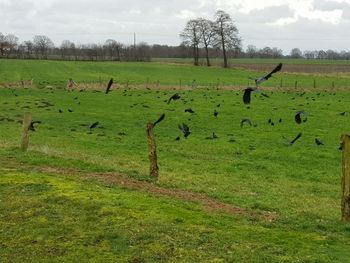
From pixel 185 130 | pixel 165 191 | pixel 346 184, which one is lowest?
pixel 185 130

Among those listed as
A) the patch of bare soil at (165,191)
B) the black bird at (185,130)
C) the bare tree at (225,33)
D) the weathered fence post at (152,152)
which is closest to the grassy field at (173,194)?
the patch of bare soil at (165,191)

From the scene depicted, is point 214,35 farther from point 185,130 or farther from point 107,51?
point 185,130

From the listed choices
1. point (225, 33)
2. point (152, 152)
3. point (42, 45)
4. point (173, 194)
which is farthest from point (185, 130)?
point (42, 45)

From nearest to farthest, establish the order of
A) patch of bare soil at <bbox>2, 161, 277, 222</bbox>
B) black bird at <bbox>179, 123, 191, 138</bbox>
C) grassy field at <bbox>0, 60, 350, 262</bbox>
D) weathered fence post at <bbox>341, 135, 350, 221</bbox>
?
grassy field at <bbox>0, 60, 350, 262</bbox> → weathered fence post at <bbox>341, 135, 350, 221</bbox> → patch of bare soil at <bbox>2, 161, 277, 222</bbox> → black bird at <bbox>179, 123, 191, 138</bbox>

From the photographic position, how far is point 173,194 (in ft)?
43.8

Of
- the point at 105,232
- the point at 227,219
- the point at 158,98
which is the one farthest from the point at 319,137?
the point at 158,98

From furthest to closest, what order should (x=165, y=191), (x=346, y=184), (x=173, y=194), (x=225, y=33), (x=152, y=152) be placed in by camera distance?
(x=225, y=33), (x=152, y=152), (x=165, y=191), (x=173, y=194), (x=346, y=184)

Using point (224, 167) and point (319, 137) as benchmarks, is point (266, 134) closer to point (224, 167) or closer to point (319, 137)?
point (319, 137)

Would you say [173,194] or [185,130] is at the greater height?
[173,194]

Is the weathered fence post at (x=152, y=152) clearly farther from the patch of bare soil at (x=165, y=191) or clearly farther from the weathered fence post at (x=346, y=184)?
the weathered fence post at (x=346, y=184)

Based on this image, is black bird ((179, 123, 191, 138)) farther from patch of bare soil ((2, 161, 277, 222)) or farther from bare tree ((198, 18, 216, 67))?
bare tree ((198, 18, 216, 67))

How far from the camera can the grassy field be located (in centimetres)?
920

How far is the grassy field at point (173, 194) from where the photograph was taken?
9.20 metres

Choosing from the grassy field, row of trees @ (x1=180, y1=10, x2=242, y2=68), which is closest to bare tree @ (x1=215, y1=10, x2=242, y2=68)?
row of trees @ (x1=180, y1=10, x2=242, y2=68)
